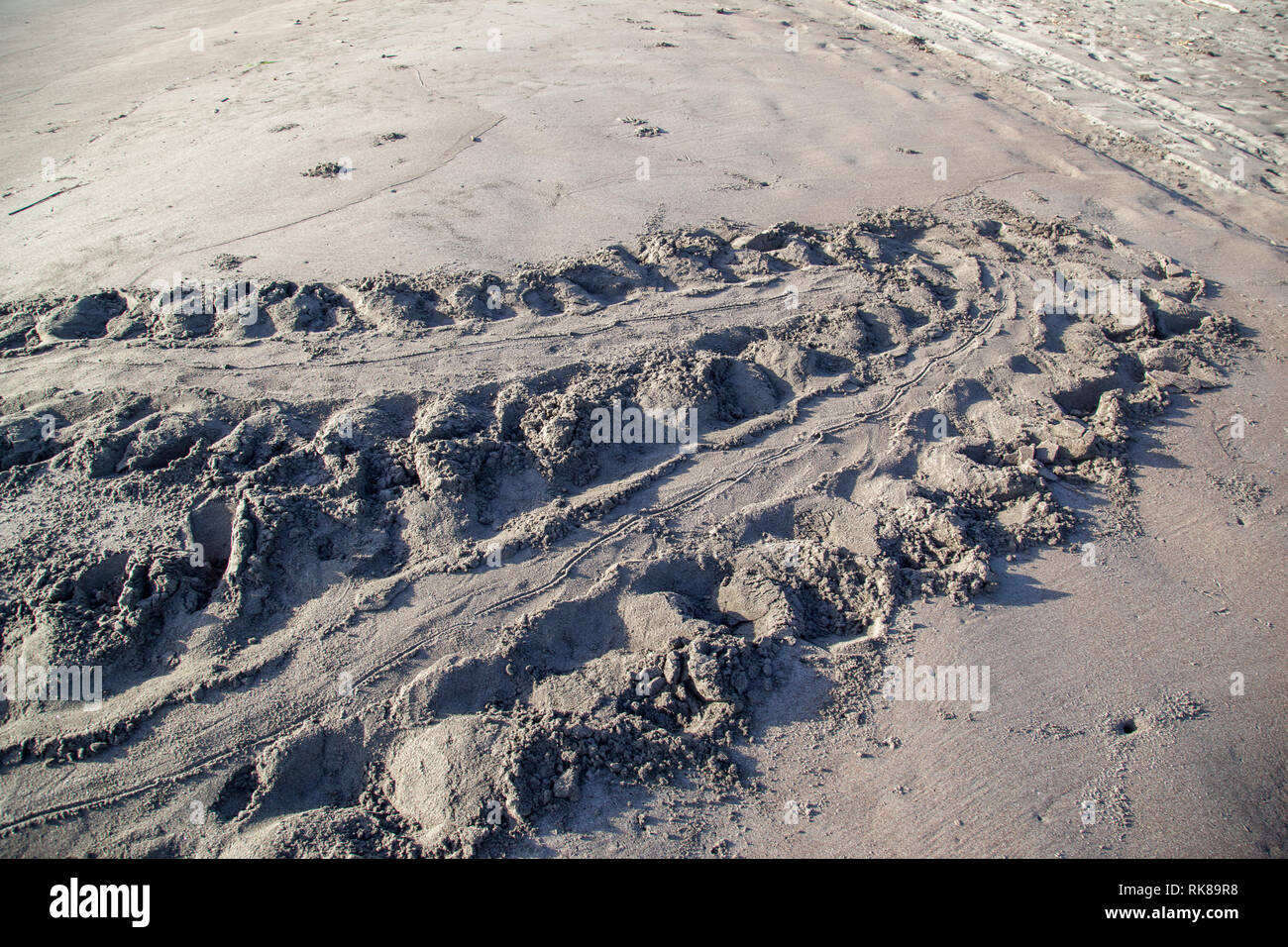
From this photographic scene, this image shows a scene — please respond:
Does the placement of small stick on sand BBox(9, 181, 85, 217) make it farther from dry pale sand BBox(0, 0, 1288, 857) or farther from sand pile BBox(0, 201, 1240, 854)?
sand pile BBox(0, 201, 1240, 854)

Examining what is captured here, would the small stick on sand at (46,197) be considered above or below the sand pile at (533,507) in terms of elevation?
above

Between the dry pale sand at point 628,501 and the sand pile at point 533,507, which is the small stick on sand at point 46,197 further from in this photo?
the sand pile at point 533,507

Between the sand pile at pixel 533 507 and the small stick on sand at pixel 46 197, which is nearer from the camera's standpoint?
the sand pile at pixel 533 507

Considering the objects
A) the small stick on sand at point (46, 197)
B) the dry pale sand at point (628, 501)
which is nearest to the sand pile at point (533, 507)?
the dry pale sand at point (628, 501)

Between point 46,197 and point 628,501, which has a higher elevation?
point 46,197

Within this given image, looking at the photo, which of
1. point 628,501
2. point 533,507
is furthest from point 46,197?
point 628,501

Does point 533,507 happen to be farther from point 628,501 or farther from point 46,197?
point 46,197

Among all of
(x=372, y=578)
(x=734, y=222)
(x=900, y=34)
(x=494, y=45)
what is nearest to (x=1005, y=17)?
(x=900, y=34)

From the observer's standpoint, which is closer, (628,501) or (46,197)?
(628,501)
